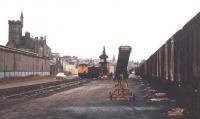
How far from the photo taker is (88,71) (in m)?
89.2

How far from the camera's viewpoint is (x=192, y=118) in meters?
13.9

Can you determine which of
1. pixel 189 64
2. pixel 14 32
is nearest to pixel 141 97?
pixel 189 64

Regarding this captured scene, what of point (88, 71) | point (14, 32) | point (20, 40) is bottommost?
point (88, 71)

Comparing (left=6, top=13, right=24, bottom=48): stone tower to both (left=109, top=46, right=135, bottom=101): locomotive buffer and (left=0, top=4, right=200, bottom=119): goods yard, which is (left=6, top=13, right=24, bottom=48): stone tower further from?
(left=109, top=46, right=135, bottom=101): locomotive buffer

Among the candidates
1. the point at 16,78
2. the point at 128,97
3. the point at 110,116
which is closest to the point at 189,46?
the point at 110,116

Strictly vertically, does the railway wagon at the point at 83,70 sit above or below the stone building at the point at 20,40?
below

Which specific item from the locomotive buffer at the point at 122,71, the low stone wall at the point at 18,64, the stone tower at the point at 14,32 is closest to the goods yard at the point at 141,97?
the locomotive buffer at the point at 122,71

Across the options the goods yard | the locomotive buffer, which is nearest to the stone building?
the goods yard

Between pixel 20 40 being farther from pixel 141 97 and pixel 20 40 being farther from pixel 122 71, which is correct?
pixel 141 97

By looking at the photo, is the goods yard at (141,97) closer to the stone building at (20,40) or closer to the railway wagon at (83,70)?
the railway wagon at (83,70)

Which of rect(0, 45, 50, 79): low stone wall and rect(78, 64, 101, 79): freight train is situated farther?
rect(78, 64, 101, 79): freight train

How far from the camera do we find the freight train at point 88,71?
88438 millimetres

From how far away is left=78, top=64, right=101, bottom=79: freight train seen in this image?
8844cm

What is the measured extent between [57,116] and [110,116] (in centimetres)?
→ 199
